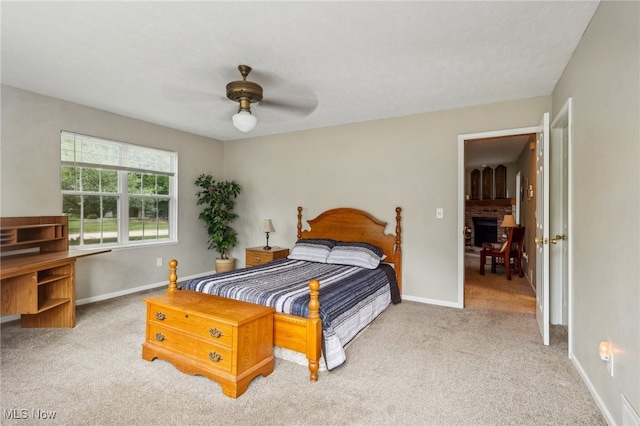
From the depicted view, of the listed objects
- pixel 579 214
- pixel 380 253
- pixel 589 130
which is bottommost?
pixel 380 253

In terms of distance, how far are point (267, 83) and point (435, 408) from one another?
2977 mm

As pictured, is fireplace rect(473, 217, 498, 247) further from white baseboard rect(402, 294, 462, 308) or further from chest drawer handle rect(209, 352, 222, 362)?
chest drawer handle rect(209, 352, 222, 362)

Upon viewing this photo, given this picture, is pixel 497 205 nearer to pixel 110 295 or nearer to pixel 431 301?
pixel 431 301

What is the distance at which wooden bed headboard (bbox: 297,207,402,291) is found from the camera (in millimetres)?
4234

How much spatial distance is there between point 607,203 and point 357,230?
2.90 meters

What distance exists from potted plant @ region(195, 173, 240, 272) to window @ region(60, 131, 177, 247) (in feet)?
1.50

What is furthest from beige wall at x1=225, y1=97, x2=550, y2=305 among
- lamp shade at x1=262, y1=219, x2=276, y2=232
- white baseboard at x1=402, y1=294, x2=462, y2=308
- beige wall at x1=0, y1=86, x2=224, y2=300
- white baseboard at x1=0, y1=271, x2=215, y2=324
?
white baseboard at x1=0, y1=271, x2=215, y2=324

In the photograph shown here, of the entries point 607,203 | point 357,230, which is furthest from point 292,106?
point 607,203

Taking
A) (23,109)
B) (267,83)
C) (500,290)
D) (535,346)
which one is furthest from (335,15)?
(500,290)

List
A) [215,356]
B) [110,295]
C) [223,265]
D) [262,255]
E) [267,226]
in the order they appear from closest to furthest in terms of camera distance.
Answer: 1. [215,356]
2. [110,295]
3. [262,255]
4. [267,226]
5. [223,265]

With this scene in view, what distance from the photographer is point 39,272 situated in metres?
3.26

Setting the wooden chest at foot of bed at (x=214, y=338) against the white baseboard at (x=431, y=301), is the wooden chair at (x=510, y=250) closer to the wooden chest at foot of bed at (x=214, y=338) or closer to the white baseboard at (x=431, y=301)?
the white baseboard at (x=431, y=301)

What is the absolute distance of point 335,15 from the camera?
6.83ft

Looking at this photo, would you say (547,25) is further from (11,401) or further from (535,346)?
(11,401)
